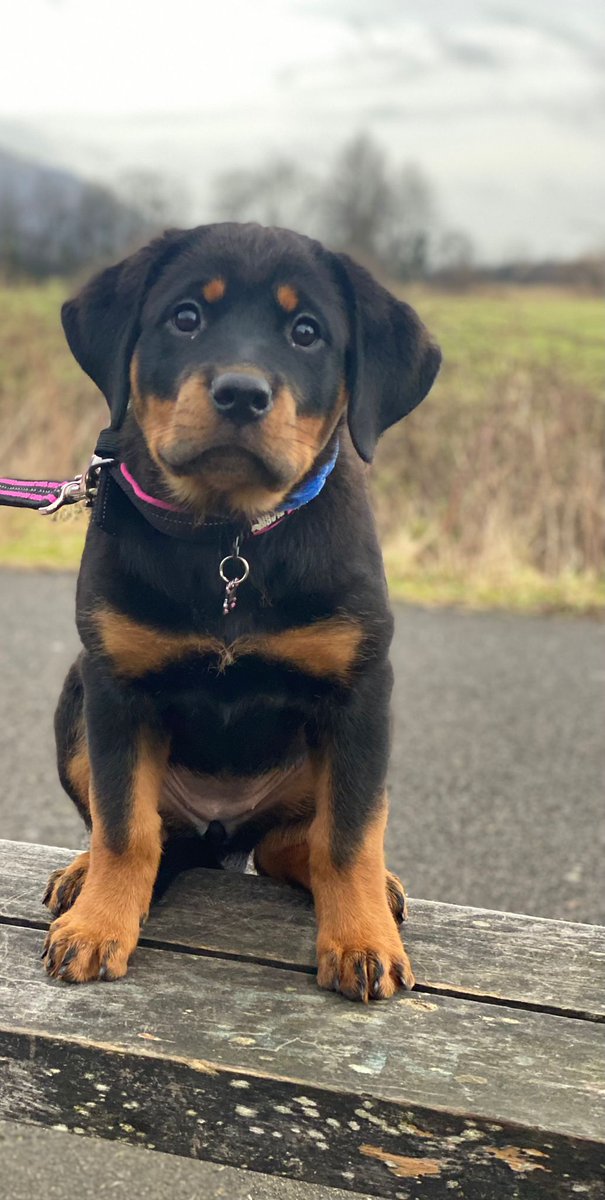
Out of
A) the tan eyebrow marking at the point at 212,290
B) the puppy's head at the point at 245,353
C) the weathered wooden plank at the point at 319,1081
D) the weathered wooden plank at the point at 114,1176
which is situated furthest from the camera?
the weathered wooden plank at the point at 114,1176

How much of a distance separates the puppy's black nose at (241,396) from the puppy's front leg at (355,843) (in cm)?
53

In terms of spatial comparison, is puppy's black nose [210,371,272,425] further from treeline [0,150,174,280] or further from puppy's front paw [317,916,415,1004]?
treeline [0,150,174,280]

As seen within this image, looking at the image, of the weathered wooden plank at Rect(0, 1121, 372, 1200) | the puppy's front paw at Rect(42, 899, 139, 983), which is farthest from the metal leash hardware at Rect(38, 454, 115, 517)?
the weathered wooden plank at Rect(0, 1121, 372, 1200)

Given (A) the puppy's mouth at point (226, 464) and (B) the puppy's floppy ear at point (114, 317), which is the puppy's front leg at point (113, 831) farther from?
(B) the puppy's floppy ear at point (114, 317)

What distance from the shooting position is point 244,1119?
177 centimetres

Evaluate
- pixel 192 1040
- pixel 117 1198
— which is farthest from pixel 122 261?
pixel 117 1198

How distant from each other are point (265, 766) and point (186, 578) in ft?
1.50

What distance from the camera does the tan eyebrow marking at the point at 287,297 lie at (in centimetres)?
227

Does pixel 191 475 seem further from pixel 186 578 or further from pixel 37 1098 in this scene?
pixel 37 1098

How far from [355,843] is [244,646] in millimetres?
414

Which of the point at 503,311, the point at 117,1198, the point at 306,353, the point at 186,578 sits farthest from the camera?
the point at 503,311

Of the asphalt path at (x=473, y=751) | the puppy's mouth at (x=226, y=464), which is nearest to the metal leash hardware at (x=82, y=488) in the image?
the puppy's mouth at (x=226, y=464)

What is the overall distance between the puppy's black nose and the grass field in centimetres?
655

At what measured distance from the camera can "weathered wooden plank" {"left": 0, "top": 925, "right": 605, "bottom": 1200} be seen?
65.8 inches
